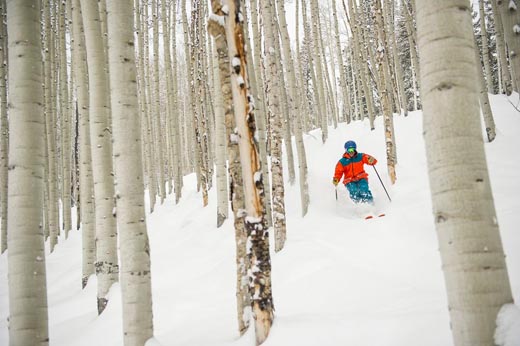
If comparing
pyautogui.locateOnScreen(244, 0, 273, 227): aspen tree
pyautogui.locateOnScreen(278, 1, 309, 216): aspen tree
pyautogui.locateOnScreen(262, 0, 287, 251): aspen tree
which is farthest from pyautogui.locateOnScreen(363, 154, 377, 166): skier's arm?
→ pyautogui.locateOnScreen(262, 0, 287, 251): aspen tree

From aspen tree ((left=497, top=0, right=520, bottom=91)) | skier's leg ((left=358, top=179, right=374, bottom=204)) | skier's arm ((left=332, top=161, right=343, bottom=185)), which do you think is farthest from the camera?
skier's arm ((left=332, top=161, right=343, bottom=185))

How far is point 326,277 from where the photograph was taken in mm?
3500

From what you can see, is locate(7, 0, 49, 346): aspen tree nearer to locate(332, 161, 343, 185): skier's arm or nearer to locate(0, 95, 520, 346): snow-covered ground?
locate(0, 95, 520, 346): snow-covered ground

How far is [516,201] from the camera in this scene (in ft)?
14.0

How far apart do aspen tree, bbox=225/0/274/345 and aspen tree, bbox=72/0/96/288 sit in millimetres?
3951

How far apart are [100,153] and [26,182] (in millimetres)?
1924

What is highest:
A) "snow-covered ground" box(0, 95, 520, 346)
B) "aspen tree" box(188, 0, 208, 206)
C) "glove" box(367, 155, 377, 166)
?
"aspen tree" box(188, 0, 208, 206)

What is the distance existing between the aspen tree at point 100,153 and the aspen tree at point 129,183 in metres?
1.69

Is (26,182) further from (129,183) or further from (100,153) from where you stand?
(100,153)

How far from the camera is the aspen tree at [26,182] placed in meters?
2.21

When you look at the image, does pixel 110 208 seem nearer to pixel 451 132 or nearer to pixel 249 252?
pixel 249 252

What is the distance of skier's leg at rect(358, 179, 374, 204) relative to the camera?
6409 millimetres

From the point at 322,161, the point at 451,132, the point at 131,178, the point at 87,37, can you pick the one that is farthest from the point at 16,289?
the point at 322,161

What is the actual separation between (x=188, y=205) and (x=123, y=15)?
7733 mm
